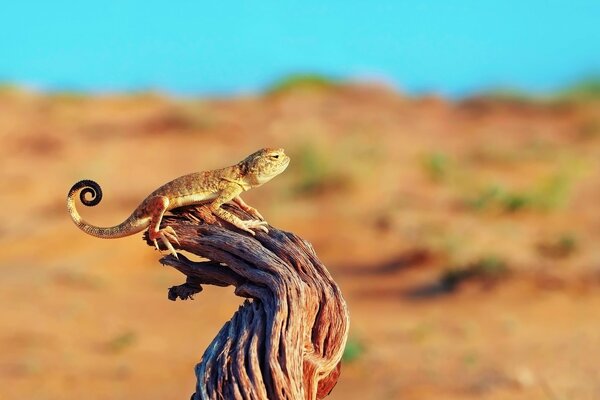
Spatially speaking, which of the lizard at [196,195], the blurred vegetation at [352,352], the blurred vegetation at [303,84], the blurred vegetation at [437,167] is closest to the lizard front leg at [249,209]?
the lizard at [196,195]

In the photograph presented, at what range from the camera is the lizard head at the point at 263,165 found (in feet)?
16.7

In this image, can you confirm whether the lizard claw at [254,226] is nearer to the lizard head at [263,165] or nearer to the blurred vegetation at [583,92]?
the lizard head at [263,165]

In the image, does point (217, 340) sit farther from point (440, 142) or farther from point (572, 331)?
point (440, 142)

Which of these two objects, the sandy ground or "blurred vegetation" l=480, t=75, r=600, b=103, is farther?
"blurred vegetation" l=480, t=75, r=600, b=103

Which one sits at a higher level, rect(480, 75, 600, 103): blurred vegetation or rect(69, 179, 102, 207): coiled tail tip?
rect(480, 75, 600, 103): blurred vegetation

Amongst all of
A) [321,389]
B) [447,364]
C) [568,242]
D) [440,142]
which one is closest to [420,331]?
[447,364]

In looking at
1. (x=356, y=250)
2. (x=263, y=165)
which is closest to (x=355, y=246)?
(x=356, y=250)

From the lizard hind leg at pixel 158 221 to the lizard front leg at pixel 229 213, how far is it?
24 centimetres

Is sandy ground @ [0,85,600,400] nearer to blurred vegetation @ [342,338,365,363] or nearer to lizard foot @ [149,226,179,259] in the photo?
blurred vegetation @ [342,338,365,363]

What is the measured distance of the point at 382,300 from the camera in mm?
15039

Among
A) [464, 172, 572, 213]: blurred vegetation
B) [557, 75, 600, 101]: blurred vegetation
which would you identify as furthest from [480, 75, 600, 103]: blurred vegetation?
[464, 172, 572, 213]: blurred vegetation

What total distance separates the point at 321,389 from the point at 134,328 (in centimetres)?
921

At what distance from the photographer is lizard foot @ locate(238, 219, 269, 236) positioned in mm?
4770

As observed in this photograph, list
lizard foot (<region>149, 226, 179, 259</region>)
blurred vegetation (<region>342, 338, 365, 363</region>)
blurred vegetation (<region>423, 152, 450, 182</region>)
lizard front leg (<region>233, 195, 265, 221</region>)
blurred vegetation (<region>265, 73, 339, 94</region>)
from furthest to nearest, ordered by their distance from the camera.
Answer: blurred vegetation (<region>265, 73, 339, 94</region>)
blurred vegetation (<region>423, 152, 450, 182</region>)
blurred vegetation (<region>342, 338, 365, 363</region>)
lizard front leg (<region>233, 195, 265, 221</region>)
lizard foot (<region>149, 226, 179, 259</region>)
